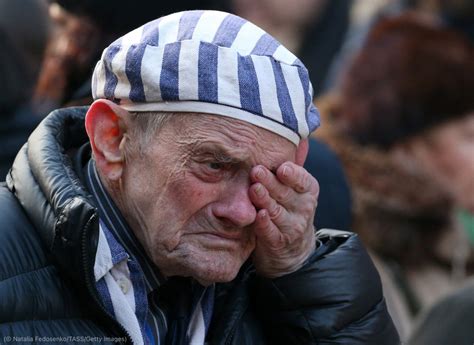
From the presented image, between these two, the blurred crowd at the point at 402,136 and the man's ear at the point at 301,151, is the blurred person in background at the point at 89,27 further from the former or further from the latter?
the man's ear at the point at 301,151

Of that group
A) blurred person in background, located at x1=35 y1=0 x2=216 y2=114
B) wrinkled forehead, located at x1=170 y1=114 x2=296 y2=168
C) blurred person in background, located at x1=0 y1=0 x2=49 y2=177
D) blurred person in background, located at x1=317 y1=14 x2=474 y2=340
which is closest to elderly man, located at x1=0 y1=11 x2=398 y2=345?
wrinkled forehead, located at x1=170 y1=114 x2=296 y2=168

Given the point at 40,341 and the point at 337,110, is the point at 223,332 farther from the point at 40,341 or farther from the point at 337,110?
the point at 337,110

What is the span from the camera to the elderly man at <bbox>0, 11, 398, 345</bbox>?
2.36m

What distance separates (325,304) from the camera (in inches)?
A: 104

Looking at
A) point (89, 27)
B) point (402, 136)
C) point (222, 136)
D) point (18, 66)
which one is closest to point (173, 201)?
point (222, 136)

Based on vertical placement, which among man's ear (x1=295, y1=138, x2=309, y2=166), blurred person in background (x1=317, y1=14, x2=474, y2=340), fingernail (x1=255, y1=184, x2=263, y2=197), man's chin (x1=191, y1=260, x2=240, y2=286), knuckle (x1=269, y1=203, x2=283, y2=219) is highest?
man's ear (x1=295, y1=138, x2=309, y2=166)

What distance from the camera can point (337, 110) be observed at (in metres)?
4.79

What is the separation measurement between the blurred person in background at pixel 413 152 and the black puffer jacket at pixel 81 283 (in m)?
1.75

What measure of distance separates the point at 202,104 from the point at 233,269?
Answer: 0.40 meters

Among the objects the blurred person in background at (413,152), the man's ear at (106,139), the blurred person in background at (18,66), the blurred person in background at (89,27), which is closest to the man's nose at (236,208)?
the man's ear at (106,139)

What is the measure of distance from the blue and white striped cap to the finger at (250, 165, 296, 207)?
0.10 meters

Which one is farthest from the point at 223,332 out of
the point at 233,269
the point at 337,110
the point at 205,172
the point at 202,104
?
the point at 337,110

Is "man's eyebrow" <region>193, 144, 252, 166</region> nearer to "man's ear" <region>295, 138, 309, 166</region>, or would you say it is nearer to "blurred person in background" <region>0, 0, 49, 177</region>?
"man's ear" <region>295, 138, 309, 166</region>

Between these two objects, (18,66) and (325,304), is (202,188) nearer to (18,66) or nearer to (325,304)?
(325,304)
